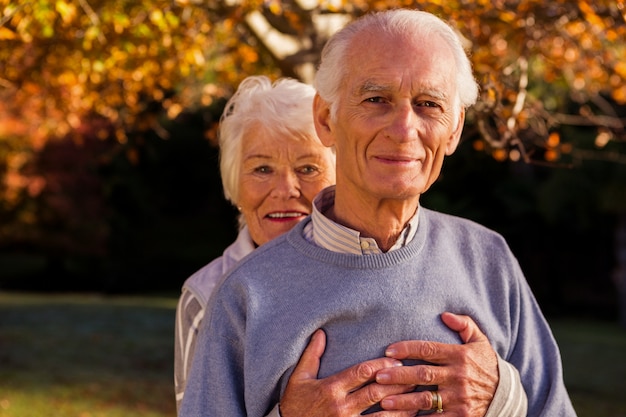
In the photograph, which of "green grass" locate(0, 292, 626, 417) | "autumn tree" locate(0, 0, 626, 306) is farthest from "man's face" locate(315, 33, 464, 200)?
"green grass" locate(0, 292, 626, 417)

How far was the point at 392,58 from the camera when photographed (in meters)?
1.93

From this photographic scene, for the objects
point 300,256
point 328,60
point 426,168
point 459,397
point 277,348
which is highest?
point 328,60

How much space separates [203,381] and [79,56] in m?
4.57

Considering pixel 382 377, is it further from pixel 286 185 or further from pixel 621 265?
pixel 621 265

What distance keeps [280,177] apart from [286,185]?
0.04m

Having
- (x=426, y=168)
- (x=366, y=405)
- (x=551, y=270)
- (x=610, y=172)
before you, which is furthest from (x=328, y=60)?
(x=551, y=270)

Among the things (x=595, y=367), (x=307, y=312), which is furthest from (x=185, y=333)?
(x=595, y=367)

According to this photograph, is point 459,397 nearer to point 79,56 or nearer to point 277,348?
point 277,348

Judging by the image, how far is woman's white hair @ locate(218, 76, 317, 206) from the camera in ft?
8.57

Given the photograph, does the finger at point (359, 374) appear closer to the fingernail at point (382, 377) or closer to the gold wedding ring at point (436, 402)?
the fingernail at point (382, 377)

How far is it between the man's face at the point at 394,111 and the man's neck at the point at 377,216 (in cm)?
5

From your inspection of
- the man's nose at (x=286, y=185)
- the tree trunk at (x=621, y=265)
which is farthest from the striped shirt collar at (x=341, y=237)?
the tree trunk at (x=621, y=265)

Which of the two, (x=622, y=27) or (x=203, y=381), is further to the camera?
(x=622, y=27)

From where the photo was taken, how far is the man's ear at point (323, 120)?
81.9 inches
